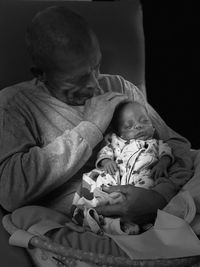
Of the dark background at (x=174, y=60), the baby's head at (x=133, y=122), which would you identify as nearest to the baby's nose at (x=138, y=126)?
the baby's head at (x=133, y=122)

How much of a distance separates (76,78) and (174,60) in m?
0.86

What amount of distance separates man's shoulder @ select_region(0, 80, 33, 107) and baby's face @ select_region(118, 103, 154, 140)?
0.25 m

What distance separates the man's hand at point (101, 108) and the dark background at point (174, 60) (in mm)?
747

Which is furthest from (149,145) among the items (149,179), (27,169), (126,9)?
(126,9)

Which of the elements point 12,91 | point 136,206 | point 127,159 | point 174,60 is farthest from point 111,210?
point 174,60

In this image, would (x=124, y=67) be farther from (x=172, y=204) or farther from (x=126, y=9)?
(x=172, y=204)

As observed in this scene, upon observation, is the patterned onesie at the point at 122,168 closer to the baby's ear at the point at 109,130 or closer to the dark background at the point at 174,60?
the baby's ear at the point at 109,130

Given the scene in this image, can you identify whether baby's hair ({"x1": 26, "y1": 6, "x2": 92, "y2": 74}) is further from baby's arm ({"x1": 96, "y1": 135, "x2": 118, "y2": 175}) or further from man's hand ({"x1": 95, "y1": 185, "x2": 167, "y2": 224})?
man's hand ({"x1": 95, "y1": 185, "x2": 167, "y2": 224})

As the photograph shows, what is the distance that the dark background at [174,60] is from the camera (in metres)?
2.04

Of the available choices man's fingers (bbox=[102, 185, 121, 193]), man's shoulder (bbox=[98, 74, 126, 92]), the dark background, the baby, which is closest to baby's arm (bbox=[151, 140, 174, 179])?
the baby

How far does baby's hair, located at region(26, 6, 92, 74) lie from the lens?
1.27 metres

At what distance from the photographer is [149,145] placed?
133cm

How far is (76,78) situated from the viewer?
131 centimetres

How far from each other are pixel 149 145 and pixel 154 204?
0.17 meters
